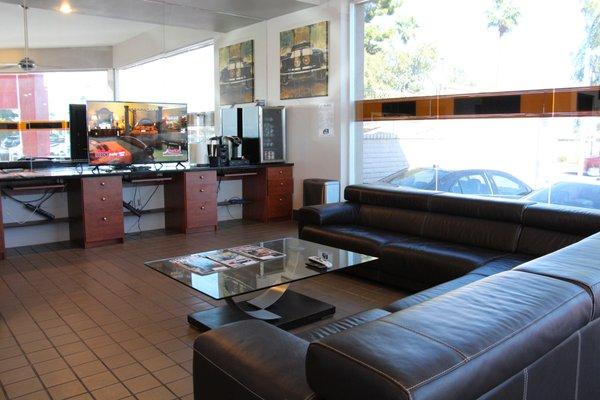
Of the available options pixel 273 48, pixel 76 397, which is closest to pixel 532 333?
pixel 76 397

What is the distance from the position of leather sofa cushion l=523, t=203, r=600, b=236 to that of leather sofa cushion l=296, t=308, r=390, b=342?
182 cm

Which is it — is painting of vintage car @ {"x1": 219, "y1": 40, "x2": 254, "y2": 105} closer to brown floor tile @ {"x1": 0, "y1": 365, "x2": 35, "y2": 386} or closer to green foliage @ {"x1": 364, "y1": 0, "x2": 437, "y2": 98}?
green foliage @ {"x1": 364, "y1": 0, "x2": 437, "y2": 98}

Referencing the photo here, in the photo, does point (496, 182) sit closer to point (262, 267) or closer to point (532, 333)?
point (262, 267)

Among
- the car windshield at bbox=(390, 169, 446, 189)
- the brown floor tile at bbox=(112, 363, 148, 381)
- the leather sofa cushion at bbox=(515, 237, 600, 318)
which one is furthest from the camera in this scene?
the car windshield at bbox=(390, 169, 446, 189)

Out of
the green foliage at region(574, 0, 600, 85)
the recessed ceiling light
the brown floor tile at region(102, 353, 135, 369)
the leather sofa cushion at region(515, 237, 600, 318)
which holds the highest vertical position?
the recessed ceiling light

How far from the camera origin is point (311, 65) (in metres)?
7.27

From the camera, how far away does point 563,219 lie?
366 cm

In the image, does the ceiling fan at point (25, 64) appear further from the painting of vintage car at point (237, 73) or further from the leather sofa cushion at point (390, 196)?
the leather sofa cushion at point (390, 196)

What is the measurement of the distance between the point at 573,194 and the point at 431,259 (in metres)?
2.11

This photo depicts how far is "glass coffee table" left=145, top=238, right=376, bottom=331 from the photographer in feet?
9.97

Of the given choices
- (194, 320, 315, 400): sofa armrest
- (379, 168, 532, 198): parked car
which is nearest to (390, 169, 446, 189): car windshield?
(379, 168, 532, 198): parked car

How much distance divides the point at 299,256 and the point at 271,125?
4218 millimetres

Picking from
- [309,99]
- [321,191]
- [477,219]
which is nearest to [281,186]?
[321,191]

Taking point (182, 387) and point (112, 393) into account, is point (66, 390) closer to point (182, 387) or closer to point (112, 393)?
point (112, 393)
